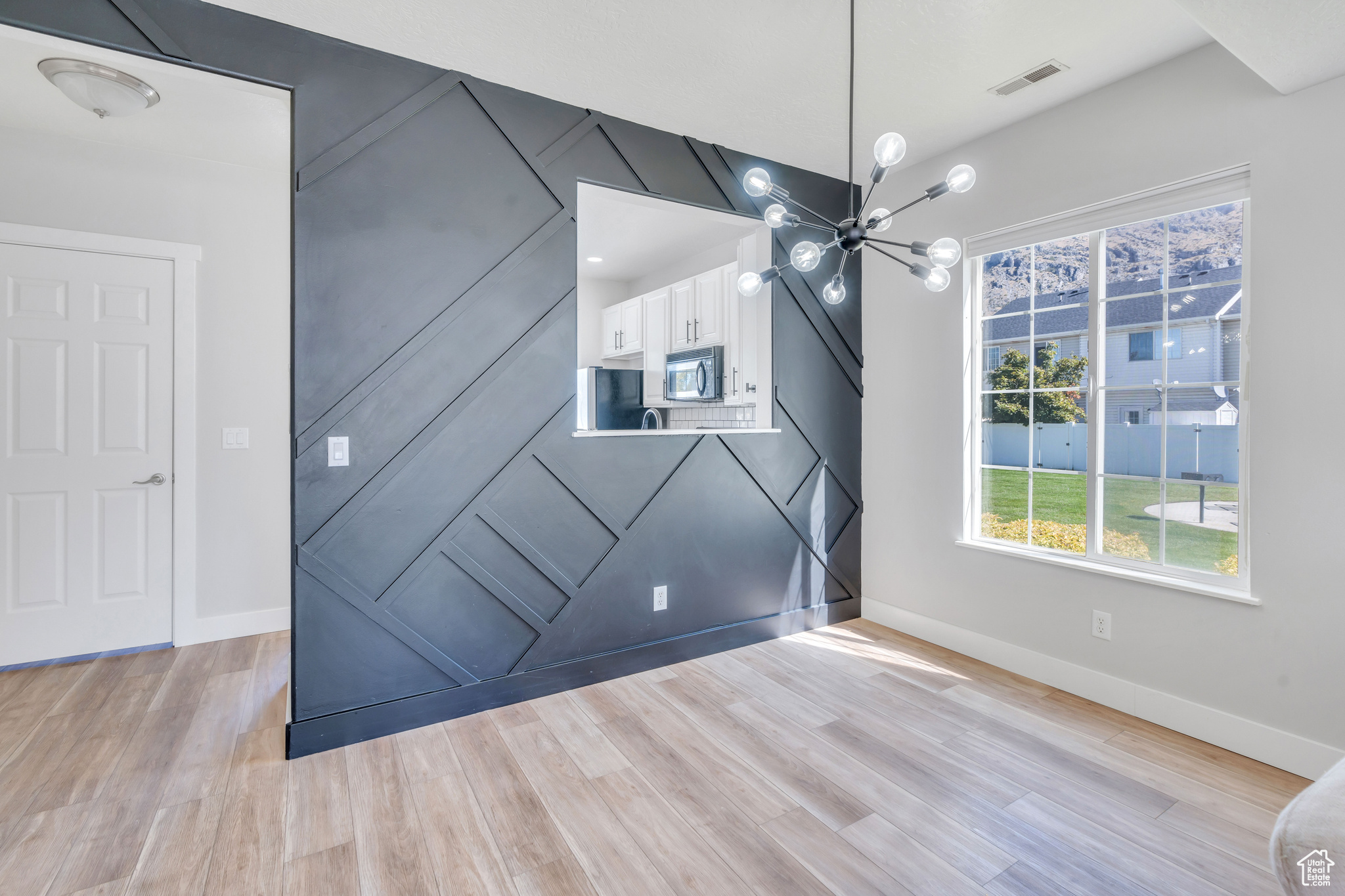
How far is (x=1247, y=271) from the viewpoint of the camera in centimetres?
228

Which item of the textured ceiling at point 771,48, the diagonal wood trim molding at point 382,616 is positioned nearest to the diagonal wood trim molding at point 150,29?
the textured ceiling at point 771,48

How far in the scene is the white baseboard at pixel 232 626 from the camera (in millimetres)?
3346

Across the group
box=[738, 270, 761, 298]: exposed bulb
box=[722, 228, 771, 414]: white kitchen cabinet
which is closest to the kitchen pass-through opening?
box=[722, 228, 771, 414]: white kitchen cabinet

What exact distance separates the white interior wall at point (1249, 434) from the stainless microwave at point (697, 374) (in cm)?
127

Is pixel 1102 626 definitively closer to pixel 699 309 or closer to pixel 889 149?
pixel 889 149

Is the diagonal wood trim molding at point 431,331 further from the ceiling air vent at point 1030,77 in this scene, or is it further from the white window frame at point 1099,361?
the white window frame at point 1099,361

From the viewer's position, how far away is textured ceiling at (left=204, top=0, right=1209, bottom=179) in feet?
6.95

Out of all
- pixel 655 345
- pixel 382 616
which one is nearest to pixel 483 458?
pixel 382 616

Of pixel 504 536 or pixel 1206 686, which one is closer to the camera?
pixel 1206 686

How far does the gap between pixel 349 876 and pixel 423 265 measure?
2044 mm

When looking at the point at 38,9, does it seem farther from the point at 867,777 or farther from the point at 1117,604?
the point at 1117,604

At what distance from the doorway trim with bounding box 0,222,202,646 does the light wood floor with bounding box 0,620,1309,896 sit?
0.55 m

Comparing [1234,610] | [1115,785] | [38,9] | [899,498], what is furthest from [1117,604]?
[38,9]

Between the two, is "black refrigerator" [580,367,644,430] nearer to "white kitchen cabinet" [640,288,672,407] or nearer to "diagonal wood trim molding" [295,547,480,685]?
"white kitchen cabinet" [640,288,672,407]
